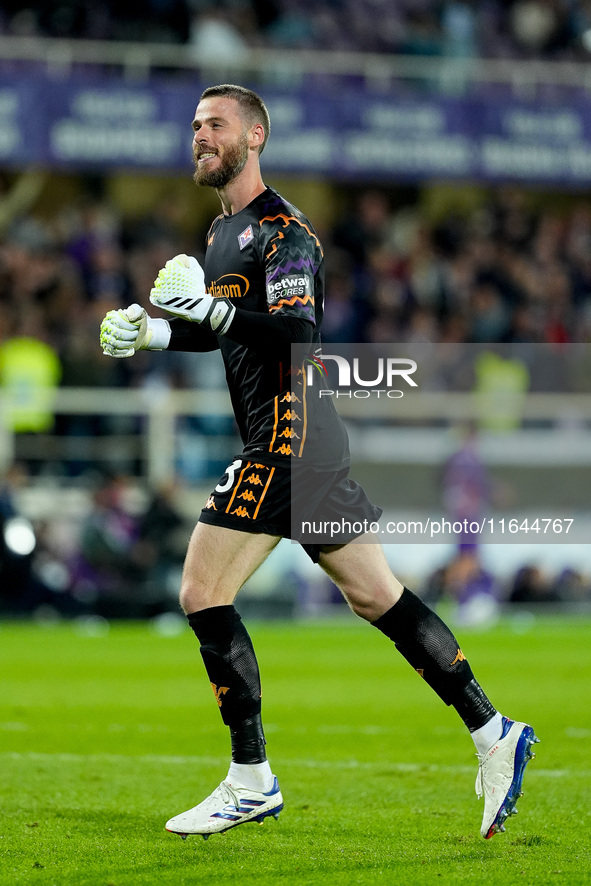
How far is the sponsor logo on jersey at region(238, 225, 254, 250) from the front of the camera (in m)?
4.98

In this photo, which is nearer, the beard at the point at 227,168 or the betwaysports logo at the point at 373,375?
the beard at the point at 227,168

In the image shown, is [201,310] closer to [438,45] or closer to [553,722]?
[553,722]

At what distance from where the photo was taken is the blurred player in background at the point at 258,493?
15.9 ft

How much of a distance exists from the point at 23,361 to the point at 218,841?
11.2 metres

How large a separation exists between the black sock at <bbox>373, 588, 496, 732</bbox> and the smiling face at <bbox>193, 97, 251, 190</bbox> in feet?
5.45

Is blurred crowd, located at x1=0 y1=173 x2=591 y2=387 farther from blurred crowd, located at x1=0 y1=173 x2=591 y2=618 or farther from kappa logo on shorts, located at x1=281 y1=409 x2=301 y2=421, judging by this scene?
kappa logo on shorts, located at x1=281 y1=409 x2=301 y2=421

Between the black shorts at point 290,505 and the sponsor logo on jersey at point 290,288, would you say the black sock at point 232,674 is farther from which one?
the sponsor logo on jersey at point 290,288

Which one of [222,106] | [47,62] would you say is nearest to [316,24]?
[47,62]


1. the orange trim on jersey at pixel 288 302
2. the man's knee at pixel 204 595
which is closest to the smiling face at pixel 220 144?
the orange trim on jersey at pixel 288 302

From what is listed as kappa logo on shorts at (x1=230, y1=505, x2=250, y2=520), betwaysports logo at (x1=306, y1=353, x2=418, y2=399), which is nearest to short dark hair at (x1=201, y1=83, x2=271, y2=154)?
kappa logo on shorts at (x1=230, y1=505, x2=250, y2=520)

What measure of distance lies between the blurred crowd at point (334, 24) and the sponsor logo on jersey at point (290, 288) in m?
14.3

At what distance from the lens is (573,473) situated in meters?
17.5

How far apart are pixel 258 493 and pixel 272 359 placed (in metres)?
0.48

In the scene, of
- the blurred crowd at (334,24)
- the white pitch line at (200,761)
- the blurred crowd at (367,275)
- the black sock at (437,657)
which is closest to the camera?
the black sock at (437,657)
